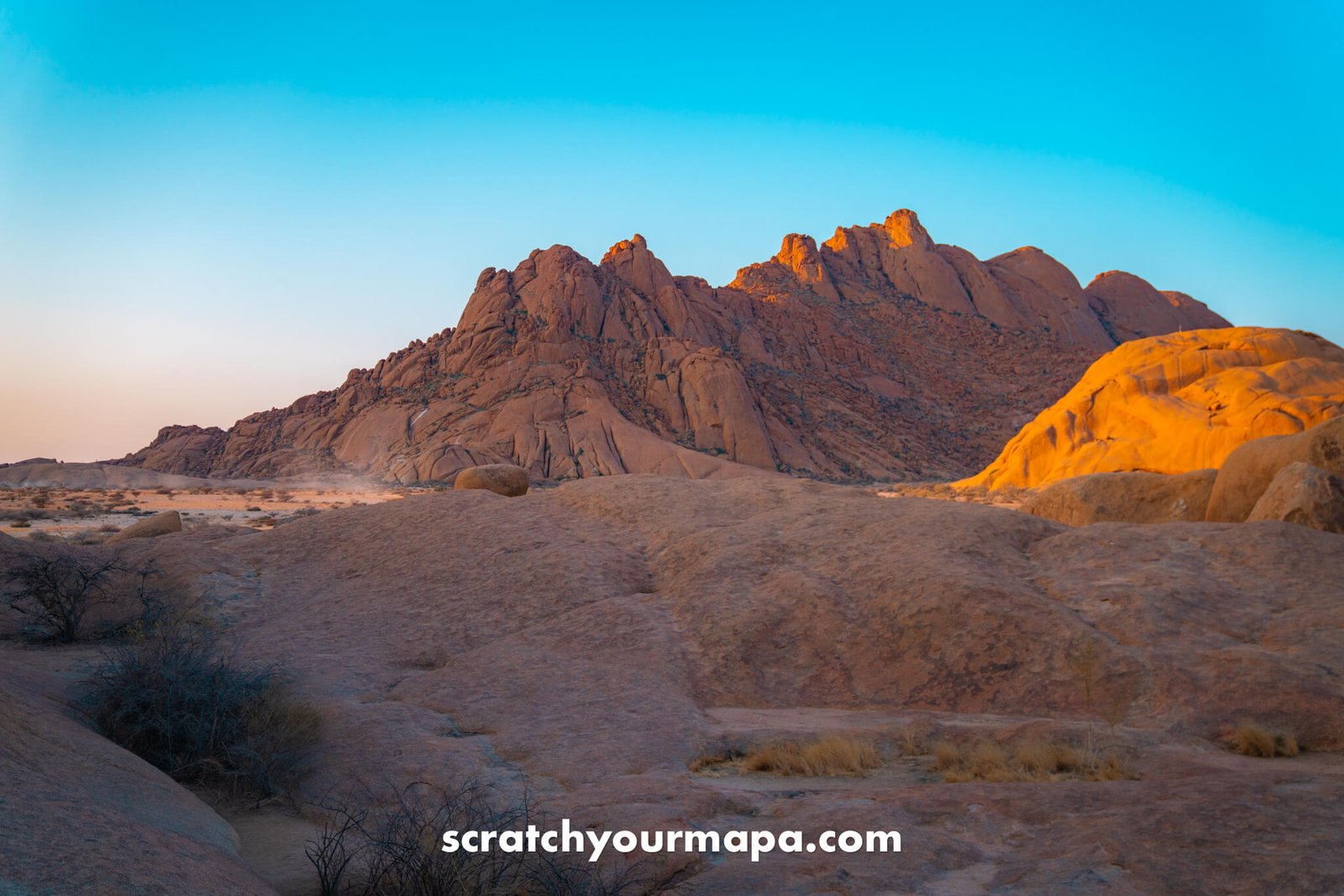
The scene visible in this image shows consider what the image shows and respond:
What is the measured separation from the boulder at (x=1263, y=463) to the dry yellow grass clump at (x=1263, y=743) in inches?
303

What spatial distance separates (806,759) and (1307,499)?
9249mm

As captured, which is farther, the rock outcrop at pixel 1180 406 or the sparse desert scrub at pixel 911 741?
the rock outcrop at pixel 1180 406

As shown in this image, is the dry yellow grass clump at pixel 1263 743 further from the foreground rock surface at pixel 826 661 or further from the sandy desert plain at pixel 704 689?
the foreground rock surface at pixel 826 661

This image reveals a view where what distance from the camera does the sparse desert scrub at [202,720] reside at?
20.2 feet

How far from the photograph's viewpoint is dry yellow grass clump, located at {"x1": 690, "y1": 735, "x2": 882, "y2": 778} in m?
6.17

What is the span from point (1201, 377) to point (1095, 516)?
30366 millimetres

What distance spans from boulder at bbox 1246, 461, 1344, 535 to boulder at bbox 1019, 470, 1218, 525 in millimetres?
2226

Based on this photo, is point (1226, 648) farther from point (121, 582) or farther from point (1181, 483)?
point (121, 582)

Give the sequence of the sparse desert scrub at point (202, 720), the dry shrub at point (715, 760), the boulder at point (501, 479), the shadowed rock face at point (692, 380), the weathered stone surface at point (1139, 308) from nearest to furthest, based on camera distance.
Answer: the sparse desert scrub at point (202, 720) → the dry shrub at point (715, 760) → the boulder at point (501, 479) → the shadowed rock face at point (692, 380) → the weathered stone surface at point (1139, 308)

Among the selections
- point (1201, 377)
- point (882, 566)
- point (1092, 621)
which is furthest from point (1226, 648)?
point (1201, 377)

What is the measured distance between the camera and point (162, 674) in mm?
6625

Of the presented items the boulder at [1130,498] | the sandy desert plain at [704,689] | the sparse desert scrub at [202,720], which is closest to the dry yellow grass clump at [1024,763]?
the sandy desert plain at [704,689]

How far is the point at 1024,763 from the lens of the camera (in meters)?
5.98

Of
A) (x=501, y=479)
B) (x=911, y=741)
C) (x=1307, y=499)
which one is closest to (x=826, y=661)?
(x=911, y=741)
